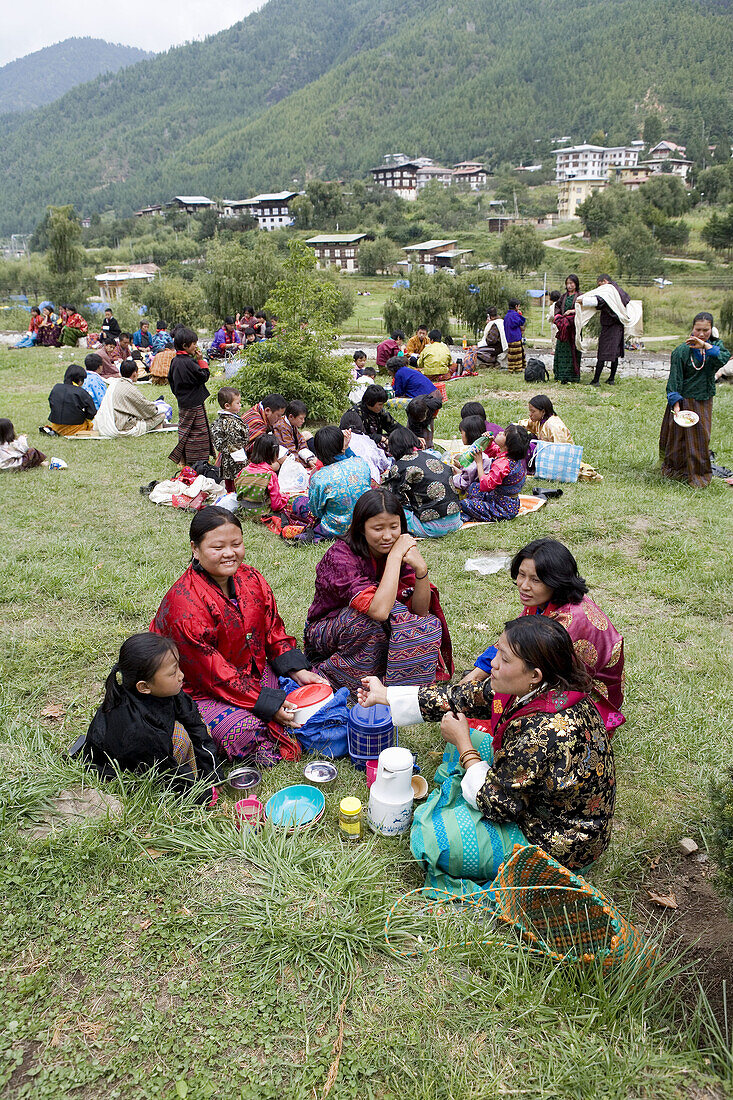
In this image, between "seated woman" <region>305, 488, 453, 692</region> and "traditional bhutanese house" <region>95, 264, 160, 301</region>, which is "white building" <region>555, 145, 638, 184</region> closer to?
"traditional bhutanese house" <region>95, 264, 160, 301</region>

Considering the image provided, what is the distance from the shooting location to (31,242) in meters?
89.2

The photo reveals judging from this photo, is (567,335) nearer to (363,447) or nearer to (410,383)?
(410,383)

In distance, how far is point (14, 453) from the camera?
8.57 metres

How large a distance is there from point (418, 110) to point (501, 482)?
161m

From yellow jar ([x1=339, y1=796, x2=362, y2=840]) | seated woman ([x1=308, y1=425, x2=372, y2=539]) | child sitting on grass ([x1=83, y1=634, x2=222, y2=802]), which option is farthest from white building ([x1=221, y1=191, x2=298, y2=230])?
yellow jar ([x1=339, y1=796, x2=362, y2=840])

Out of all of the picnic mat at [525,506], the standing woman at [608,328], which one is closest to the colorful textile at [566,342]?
the standing woman at [608,328]

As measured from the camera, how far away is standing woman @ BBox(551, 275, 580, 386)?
11609 mm

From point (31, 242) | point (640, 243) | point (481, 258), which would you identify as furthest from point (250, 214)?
point (640, 243)

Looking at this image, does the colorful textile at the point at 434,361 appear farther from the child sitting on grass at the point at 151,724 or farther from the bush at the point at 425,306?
the child sitting on grass at the point at 151,724

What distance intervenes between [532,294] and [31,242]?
3231 inches

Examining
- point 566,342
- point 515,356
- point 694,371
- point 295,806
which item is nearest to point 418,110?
point 515,356

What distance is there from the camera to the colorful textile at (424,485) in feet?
20.0

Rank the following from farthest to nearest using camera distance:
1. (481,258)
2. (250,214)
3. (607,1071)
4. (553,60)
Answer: (553,60) < (250,214) < (481,258) < (607,1071)

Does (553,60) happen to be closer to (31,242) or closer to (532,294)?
(31,242)
